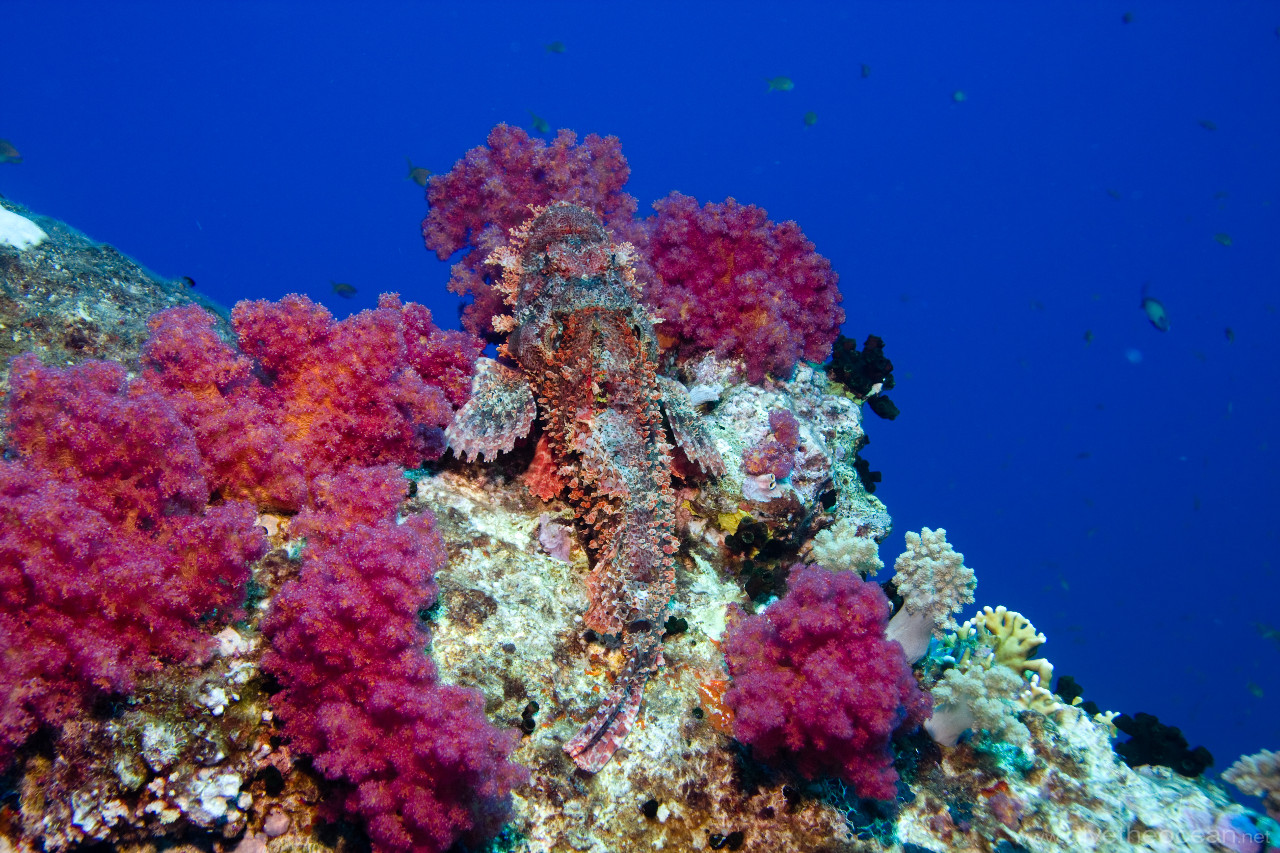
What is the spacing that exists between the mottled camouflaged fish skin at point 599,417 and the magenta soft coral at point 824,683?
0.80 m

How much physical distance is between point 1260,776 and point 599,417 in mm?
5873

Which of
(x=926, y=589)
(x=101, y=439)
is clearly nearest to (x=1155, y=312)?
(x=926, y=589)

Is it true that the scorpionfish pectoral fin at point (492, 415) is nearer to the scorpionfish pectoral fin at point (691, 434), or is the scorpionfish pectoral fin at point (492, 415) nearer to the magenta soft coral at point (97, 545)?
the scorpionfish pectoral fin at point (691, 434)

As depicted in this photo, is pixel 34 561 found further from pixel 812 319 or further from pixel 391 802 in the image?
pixel 812 319

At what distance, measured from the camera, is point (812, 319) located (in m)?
7.62

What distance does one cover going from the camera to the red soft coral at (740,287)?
7.06 meters

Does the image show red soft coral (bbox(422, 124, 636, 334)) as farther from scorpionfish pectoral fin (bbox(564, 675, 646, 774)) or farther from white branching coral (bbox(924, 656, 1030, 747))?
white branching coral (bbox(924, 656, 1030, 747))

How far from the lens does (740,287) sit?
7.20m

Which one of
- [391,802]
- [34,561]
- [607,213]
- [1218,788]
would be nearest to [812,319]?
[607,213]

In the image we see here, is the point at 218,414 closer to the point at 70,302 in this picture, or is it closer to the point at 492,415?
the point at 492,415

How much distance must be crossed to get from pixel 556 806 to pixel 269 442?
3075mm

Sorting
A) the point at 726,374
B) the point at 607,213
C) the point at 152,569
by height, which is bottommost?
the point at 152,569

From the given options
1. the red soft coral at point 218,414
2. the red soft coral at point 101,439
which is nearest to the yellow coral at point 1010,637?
the red soft coral at point 218,414

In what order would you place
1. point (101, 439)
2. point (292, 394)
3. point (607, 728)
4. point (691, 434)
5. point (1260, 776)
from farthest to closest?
point (691, 434) → point (292, 394) → point (1260, 776) → point (607, 728) → point (101, 439)
